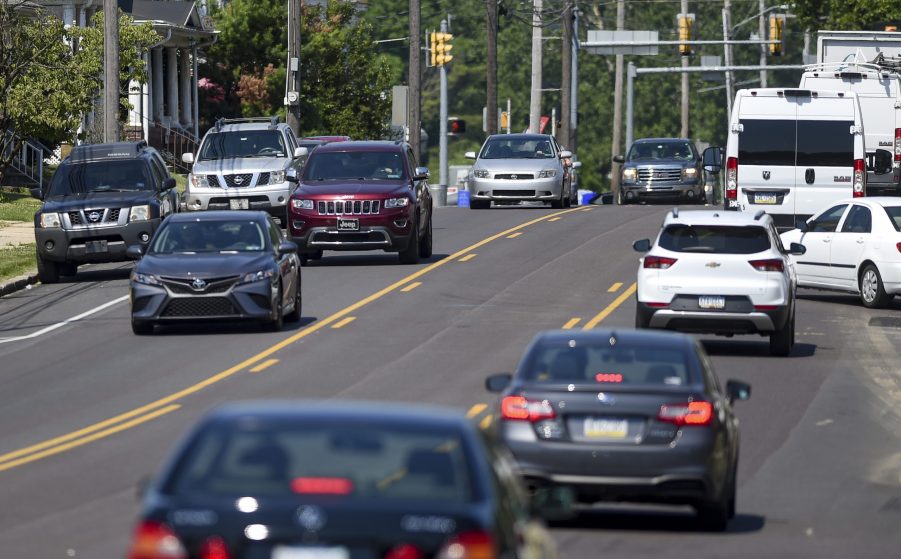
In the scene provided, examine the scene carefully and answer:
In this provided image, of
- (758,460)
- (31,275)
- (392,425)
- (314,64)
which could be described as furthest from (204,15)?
(392,425)

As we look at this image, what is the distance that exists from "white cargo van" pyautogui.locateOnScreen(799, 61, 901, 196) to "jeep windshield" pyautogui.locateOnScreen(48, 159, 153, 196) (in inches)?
502

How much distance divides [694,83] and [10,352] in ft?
345

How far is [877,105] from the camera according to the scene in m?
36.3

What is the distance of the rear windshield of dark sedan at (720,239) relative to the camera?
71.1ft

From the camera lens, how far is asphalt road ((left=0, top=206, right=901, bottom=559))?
497 inches

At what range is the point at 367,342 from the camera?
22.5 metres

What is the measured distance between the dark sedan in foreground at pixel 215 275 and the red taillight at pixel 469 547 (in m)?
16.6

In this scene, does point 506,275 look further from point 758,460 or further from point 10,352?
point 758,460

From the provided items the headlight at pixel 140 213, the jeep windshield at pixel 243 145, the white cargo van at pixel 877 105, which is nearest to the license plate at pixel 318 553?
the headlight at pixel 140 213

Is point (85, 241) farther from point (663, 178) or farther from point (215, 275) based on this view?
point (663, 178)

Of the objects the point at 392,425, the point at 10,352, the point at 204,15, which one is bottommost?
the point at 10,352

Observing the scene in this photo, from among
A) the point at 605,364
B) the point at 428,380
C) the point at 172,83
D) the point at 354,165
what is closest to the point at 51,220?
the point at 354,165

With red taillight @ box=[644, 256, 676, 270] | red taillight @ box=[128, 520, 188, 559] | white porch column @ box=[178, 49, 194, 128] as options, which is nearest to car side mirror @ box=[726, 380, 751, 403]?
red taillight @ box=[128, 520, 188, 559]

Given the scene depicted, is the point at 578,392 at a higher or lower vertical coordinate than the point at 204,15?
lower
